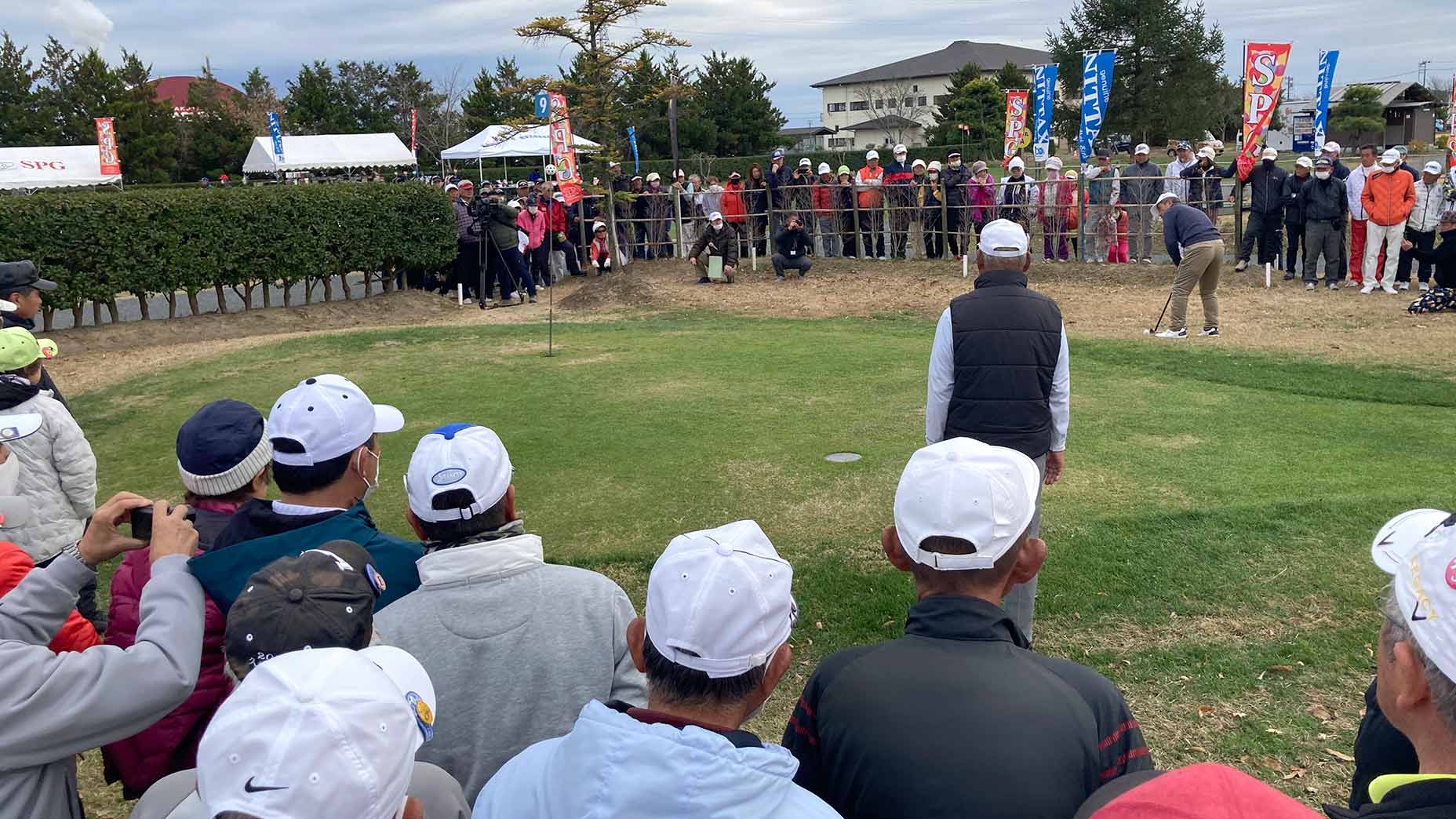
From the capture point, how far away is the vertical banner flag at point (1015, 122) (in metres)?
22.5

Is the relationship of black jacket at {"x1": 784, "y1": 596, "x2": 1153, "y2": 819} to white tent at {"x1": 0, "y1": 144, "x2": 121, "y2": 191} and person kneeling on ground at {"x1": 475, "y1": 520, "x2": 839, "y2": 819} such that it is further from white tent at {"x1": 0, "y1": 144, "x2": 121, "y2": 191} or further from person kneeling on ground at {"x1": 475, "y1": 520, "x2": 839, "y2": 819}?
white tent at {"x1": 0, "y1": 144, "x2": 121, "y2": 191}

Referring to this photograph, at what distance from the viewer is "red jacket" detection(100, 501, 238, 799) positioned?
106 inches

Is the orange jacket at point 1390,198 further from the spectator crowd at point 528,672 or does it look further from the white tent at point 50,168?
the white tent at point 50,168

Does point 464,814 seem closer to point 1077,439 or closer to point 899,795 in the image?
point 899,795

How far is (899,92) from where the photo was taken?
79875mm

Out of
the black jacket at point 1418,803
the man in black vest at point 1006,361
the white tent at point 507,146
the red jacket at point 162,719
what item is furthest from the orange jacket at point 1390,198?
the white tent at point 507,146

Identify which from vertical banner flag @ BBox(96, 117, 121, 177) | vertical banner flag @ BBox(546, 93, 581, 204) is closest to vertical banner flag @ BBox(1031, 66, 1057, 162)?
vertical banner flag @ BBox(546, 93, 581, 204)

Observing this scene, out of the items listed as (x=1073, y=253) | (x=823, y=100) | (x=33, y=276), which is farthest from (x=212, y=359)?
(x=823, y=100)

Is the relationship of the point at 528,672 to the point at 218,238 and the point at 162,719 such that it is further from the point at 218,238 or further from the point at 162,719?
the point at 218,238

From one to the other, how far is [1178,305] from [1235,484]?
20.1 ft

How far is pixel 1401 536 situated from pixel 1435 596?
0.95ft

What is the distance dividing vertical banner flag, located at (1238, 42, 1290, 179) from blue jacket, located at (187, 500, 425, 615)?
17050mm

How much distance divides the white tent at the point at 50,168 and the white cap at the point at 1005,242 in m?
33.3

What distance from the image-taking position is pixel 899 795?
2.02 meters
